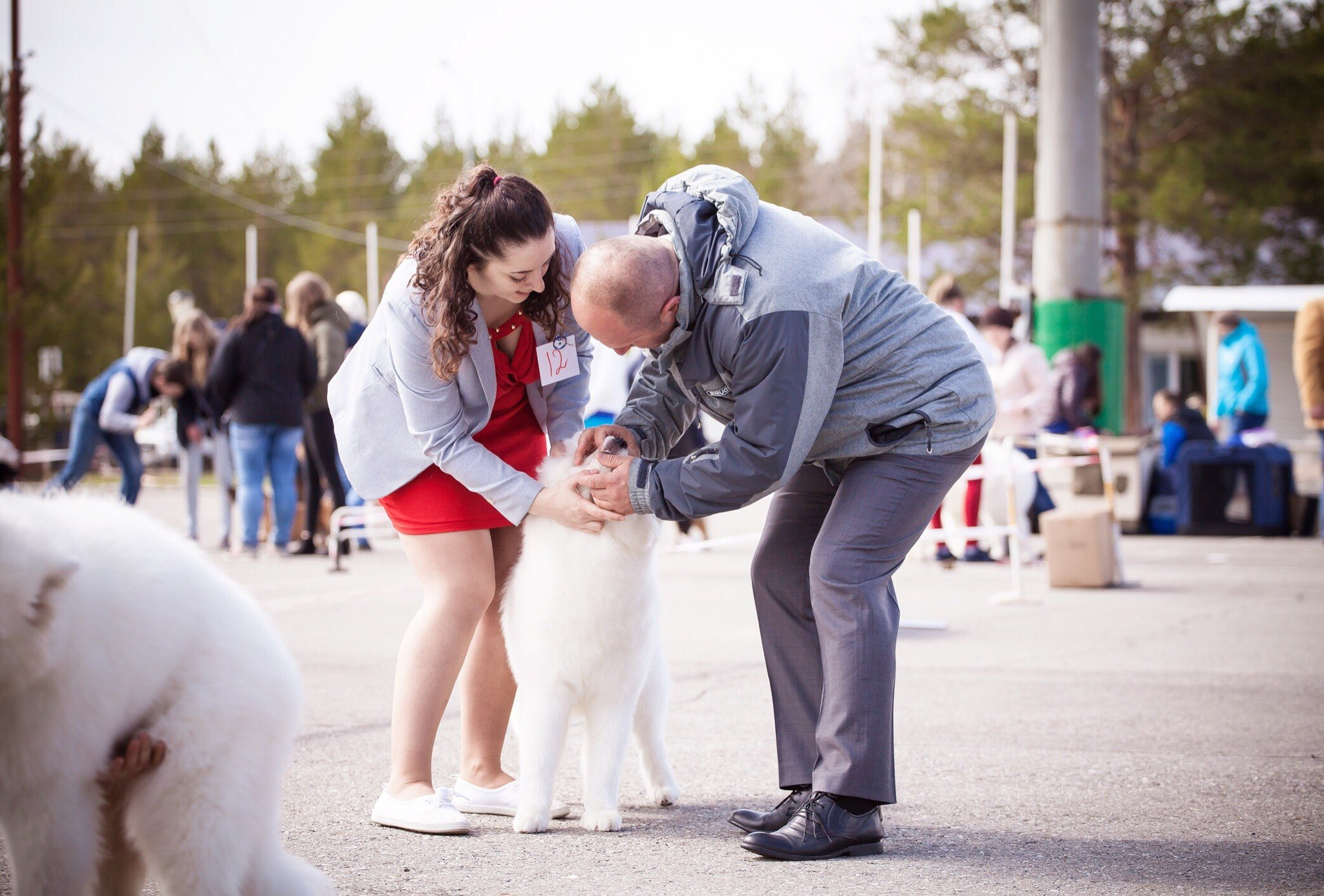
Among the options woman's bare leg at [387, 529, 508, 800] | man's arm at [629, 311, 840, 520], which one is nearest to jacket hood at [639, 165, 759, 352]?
man's arm at [629, 311, 840, 520]

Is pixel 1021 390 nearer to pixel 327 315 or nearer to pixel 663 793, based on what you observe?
pixel 327 315

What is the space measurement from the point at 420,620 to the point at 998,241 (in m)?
29.5

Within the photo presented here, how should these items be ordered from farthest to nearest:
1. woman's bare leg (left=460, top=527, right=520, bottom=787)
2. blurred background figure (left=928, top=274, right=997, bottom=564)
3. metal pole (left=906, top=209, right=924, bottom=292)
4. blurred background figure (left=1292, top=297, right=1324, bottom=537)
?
metal pole (left=906, top=209, right=924, bottom=292)
blurred background figure (left=1292, top=297, right=1324, bottom=537)
blurred background figure (left=928, top=274, right=997, bottom=564)
woman's bare leg (left=460, top=527, right=520, bottom=787)

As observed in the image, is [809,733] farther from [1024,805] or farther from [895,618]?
[1024,805]

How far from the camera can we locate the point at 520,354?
137 inches

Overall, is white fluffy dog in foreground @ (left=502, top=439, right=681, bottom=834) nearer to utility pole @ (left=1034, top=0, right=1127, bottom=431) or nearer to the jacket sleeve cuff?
the jacket sleeve cuff

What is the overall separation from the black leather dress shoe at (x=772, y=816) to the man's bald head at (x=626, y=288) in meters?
1.29

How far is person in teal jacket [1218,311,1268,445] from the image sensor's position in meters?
12.5

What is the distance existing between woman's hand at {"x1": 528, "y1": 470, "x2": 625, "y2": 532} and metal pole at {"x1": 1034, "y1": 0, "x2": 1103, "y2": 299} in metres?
12.9

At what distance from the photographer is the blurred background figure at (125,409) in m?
11.0

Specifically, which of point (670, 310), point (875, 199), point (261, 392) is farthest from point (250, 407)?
point (875, 199)

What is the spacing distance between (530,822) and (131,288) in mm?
49301

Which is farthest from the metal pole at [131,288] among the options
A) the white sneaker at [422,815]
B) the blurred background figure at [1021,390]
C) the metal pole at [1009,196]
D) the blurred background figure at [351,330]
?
the white sneaker at [422,815]

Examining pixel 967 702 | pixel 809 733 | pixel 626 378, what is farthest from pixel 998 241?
pixel 809 733
